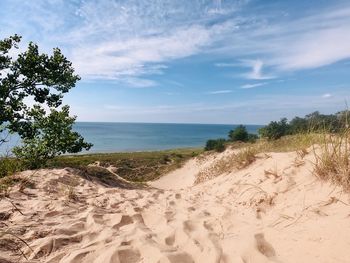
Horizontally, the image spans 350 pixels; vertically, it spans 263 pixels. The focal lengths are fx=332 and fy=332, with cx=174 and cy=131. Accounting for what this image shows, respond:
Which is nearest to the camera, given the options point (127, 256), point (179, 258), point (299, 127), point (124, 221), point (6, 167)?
point (179, 258)

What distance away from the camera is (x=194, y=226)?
14.5 ft

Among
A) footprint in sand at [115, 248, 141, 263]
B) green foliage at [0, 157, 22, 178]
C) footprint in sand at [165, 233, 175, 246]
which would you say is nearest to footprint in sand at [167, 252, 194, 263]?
footprint in sand at [115, 248, 141, 263]

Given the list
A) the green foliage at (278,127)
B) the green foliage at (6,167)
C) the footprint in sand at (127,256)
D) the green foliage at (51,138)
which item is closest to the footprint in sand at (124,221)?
the footprint in sand at (127,256)

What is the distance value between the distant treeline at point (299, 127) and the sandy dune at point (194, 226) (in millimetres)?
886

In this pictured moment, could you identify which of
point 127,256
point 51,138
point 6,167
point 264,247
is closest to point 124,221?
point 127,256

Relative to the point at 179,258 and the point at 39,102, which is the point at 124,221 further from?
the point at 39,102

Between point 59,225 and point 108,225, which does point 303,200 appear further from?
point 59,225

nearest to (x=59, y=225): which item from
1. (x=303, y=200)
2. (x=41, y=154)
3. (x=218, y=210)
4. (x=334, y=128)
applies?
(x=218, y=210)

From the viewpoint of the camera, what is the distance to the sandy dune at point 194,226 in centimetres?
332

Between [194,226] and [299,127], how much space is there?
9.56 meters

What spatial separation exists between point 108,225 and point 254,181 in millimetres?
3982

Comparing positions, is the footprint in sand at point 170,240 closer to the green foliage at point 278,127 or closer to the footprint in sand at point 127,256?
the footprint in sand at point 127,256

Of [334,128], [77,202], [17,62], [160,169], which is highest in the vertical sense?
[17,62]

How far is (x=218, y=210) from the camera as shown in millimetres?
5457
